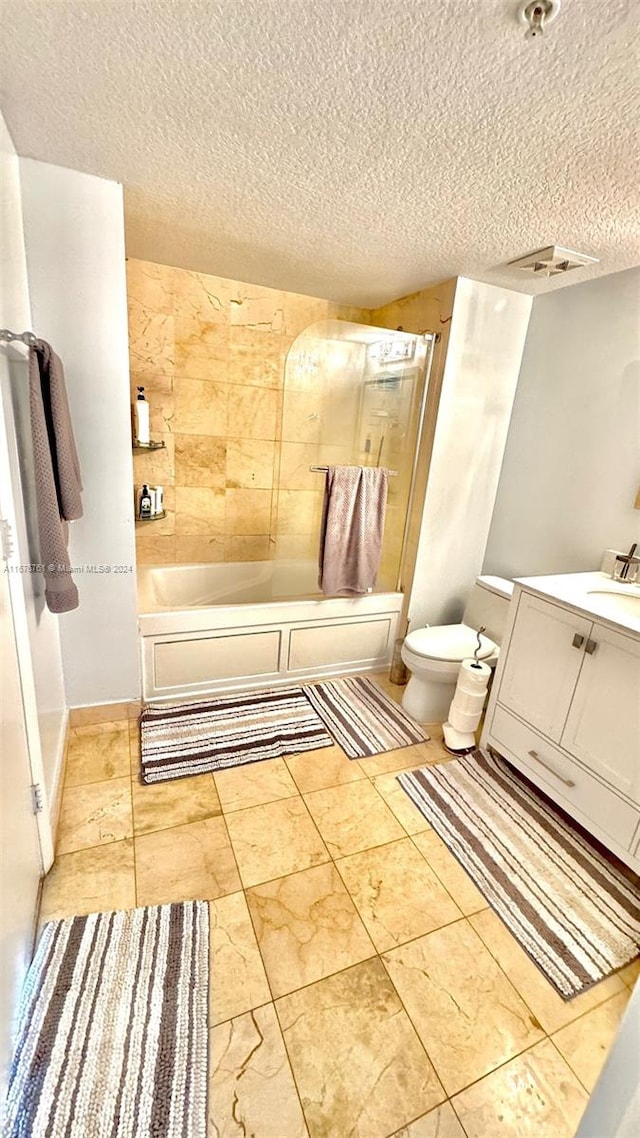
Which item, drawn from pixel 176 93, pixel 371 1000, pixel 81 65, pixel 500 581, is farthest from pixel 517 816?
pixel 81 65

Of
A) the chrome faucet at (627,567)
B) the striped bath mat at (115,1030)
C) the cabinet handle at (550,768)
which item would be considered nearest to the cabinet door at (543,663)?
the cabinet handle at (550,768)

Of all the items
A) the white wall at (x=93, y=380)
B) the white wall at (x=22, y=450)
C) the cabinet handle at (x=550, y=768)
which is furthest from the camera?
the cabinet handle at (x=550, y=768)

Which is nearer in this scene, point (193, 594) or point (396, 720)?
point (396, 720)

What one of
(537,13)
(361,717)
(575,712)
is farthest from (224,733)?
(537,13)

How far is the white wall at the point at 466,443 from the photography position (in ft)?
7.59

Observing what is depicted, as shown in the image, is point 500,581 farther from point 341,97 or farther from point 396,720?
point 341,97

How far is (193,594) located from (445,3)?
2.50 metres

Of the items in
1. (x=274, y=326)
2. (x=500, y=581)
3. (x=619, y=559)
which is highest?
(x=274, y=326)

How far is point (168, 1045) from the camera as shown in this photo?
3.49 feet

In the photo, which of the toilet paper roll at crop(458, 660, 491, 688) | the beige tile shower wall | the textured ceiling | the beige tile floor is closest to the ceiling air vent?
the textured ceiling

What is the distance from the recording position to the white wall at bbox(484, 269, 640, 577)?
198 centimetres

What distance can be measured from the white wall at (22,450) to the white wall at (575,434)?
2297 mm

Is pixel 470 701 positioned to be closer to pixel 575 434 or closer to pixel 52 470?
pixel 575 434

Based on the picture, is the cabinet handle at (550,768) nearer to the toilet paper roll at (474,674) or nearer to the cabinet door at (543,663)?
the cabinet door at (543,663)
